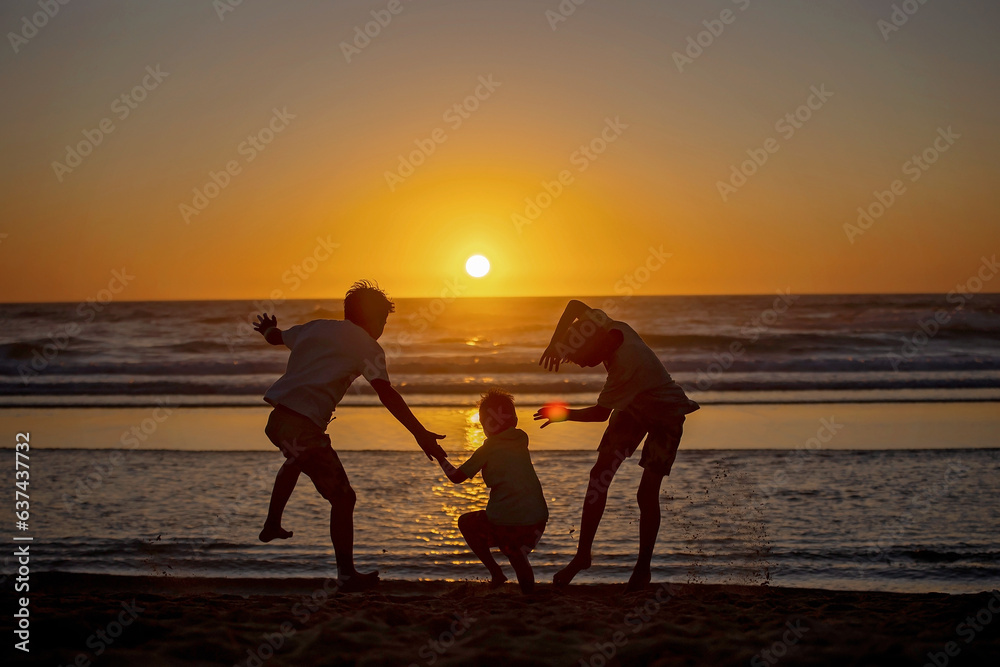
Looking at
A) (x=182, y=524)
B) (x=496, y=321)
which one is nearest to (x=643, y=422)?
(x=182, y=524)

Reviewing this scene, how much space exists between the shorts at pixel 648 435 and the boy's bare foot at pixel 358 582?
1.70 m

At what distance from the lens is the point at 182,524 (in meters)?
6.77

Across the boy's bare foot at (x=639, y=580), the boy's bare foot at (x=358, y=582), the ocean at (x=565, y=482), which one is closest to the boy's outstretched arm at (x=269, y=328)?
the boy's bare foot at (x=358, y=582)

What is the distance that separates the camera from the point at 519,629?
3.86 metres

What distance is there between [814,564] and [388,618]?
333cm

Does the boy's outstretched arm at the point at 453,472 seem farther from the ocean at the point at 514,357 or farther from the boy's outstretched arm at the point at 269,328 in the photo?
the ocean at the point at 514,357

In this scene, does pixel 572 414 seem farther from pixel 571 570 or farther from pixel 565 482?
pixel 565 482

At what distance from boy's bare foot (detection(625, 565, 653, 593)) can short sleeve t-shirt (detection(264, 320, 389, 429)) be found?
80.4 inches

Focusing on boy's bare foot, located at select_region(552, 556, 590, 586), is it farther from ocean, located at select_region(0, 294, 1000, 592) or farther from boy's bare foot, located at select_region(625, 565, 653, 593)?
ocean, located at select_region(0, 294, 1000, 592)

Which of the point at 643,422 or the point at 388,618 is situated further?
the point at 643,422

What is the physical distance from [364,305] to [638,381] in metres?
1.81

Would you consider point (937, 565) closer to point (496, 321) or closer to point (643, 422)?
point (643, 422)

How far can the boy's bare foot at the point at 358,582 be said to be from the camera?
4875 mm

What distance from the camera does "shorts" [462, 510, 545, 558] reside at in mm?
4770
